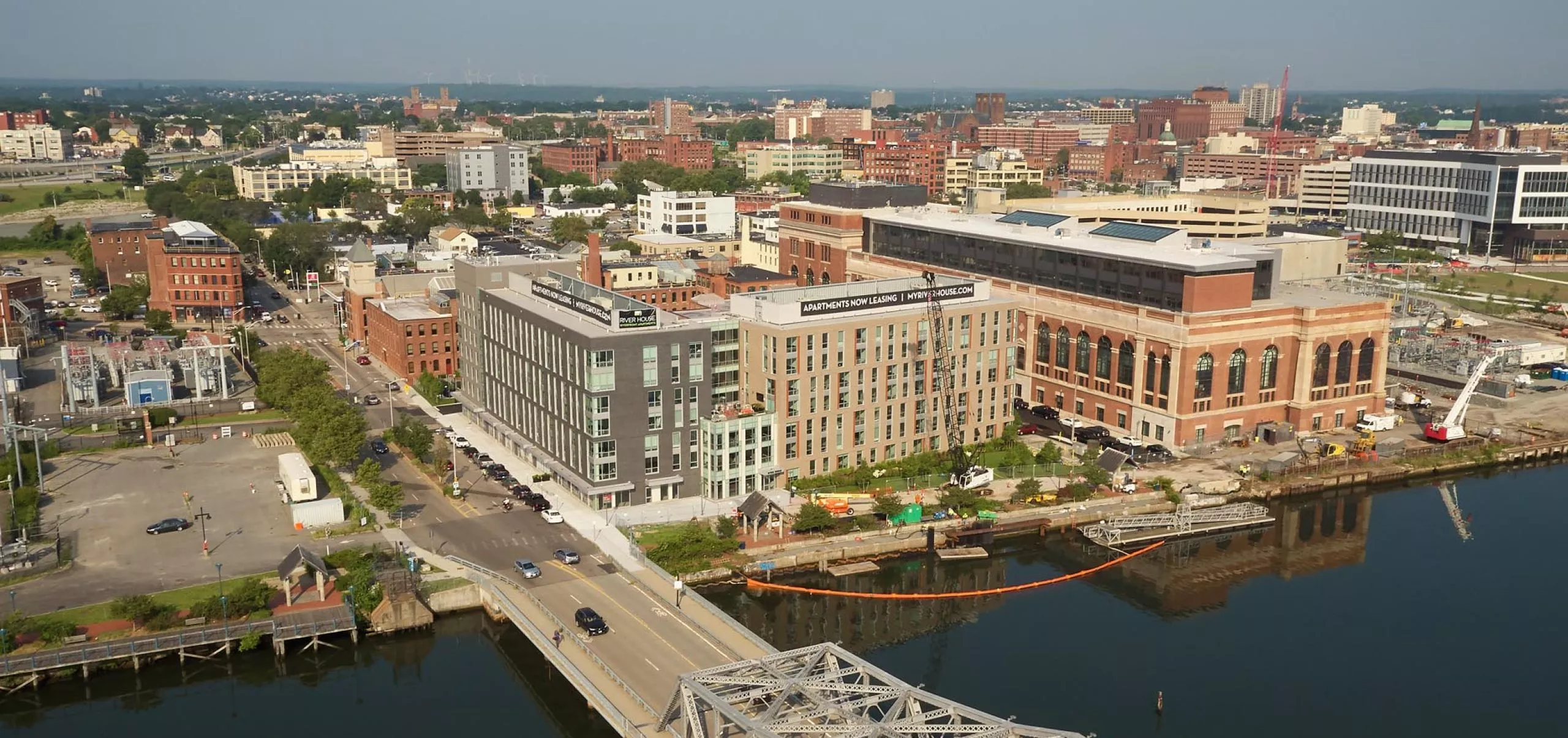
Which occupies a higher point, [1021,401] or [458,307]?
[458,307]

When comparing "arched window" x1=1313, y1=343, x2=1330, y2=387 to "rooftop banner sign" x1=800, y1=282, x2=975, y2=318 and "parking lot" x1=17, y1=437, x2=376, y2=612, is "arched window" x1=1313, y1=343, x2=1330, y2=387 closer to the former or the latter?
"rooftop banner sign" x1=800, y1=282, x2=975, y2=318

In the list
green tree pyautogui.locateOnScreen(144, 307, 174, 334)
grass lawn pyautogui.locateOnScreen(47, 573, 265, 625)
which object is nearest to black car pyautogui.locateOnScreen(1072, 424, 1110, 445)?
grass lawn pyautogui.locateOnScreen(47, 573, 265, 625)

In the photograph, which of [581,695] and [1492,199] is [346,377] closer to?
[581,695]

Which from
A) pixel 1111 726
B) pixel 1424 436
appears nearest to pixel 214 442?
pixel 1111 726

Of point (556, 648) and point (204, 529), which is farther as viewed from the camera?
point (204, 529)

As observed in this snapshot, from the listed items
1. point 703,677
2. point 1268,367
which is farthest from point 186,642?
point 1268,367

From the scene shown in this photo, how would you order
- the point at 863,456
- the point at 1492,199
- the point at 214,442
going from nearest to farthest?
the point at 863,456 < the point at 214,442 < the point at 1492,199

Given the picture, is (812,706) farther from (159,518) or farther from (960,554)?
(159,518)
